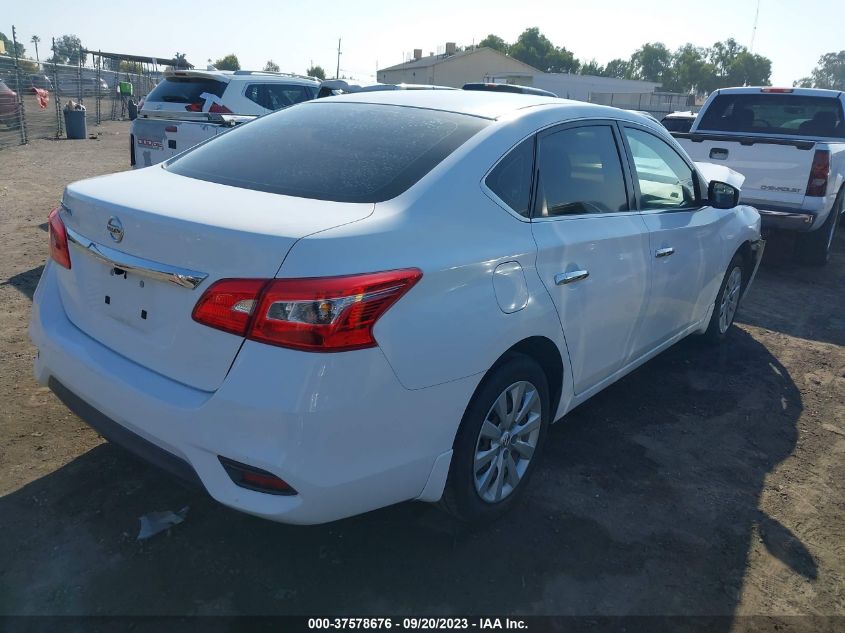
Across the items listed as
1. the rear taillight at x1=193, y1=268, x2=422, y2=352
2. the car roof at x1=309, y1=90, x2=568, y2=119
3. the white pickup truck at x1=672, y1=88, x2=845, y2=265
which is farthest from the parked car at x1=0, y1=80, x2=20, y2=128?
the rear taillight at x1=193, y1=268, x2=422, y2=352

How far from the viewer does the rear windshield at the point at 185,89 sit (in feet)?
31.7

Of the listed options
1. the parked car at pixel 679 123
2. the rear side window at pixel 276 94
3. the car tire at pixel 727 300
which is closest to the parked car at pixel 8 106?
the rear side window at pixel 276 94

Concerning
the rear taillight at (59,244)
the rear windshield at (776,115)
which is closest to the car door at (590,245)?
the rear taillight at (59,244)

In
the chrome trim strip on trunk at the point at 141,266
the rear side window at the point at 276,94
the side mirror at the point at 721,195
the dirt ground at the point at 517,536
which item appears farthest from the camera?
the rear side window at the point at 276,94

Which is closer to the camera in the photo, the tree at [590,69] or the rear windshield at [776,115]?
the rear windshield at [776,115]

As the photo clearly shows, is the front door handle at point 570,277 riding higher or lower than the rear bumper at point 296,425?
higher

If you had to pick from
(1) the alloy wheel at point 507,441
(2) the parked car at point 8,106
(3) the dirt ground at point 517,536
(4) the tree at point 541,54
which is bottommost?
(3) the dirt ground at point 517,536

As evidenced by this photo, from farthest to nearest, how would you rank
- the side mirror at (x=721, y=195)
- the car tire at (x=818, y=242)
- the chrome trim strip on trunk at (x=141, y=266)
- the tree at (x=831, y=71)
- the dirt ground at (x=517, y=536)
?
the tree at (x=831, y=71) < the car tire at (x=818, y=242) < the side mirror at (x=721, y=195) < the dirt ground at (x=517, y=536) < the chrome trim strip on trunk at (x=141, y=266)

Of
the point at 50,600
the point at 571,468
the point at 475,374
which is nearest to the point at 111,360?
the point at 50,600

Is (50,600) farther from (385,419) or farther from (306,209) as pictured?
(306,209)

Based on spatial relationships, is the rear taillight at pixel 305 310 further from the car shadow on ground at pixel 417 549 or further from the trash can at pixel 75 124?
the trash can at pixel 75 124

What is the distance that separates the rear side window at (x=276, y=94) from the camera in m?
9.98

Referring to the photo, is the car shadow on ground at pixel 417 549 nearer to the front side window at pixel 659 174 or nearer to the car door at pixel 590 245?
the car door at pixel 590 245

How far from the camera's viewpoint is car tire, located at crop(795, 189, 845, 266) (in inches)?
321
